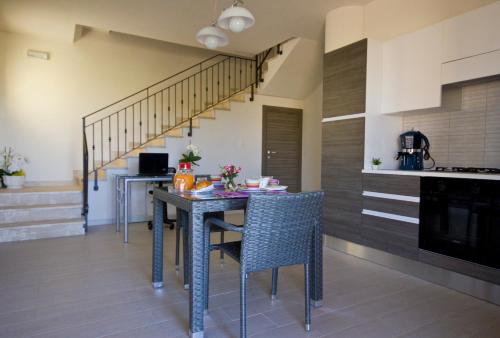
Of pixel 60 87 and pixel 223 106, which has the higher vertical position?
pixel 60 87

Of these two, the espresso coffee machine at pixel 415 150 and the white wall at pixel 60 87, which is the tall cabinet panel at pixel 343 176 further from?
the white wall at pixel 60 87

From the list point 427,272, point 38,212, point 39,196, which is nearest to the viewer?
point 427,272

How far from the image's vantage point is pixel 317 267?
229 cm

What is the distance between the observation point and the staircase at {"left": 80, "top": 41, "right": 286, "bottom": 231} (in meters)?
5.56

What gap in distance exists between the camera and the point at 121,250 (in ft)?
12.0

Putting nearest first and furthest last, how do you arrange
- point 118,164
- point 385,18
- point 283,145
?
1. point 385,18
2. point 118,164
3. point 283,145

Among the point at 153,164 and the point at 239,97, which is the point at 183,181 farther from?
the point at 239,97

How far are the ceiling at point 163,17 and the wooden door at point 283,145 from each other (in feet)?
5.36

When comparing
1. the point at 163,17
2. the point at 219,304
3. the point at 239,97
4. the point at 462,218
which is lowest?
the point at 219,304

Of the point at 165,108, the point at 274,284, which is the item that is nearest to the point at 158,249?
the point at 274,284

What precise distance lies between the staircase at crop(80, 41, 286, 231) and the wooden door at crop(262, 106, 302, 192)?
687mm

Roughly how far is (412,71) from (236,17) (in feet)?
6.32

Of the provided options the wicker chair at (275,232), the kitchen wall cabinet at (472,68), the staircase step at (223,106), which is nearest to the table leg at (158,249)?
the wicker chair at (275,232)

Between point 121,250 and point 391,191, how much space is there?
2.99 m
